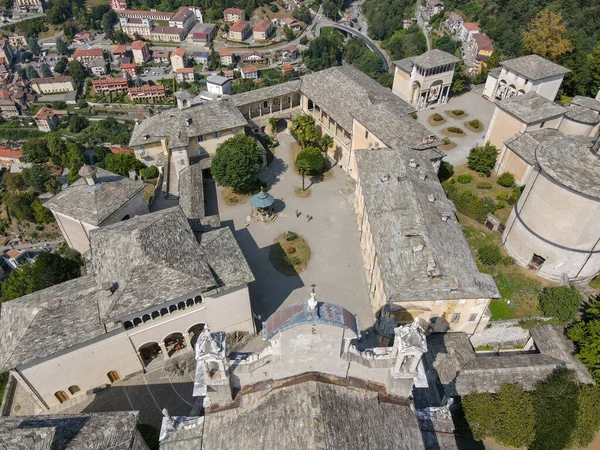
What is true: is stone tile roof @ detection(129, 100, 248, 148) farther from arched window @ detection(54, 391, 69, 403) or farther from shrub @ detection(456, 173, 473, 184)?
arched window @ detection(54, 391, 69, 403)

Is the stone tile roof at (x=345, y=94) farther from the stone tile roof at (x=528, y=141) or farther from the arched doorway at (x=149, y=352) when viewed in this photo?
the arched doorway at (x=149, y=352)

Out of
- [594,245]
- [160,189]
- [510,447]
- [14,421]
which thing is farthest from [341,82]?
[14,421]

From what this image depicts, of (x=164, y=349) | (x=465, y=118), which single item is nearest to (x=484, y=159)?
(x=465, y=118)

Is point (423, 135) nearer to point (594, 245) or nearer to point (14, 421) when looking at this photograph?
point (594, 245)

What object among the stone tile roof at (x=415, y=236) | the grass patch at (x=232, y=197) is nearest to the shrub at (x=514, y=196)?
the stone tile roof at (x=415, y=236)

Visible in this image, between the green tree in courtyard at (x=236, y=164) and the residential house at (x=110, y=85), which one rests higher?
the green tree in courtyard at (x=236, y=164)

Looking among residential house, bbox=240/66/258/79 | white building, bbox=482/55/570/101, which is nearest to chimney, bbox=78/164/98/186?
white building, bbox=482/55/570/101

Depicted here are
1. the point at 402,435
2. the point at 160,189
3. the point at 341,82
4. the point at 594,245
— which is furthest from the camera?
the point at 341,82
